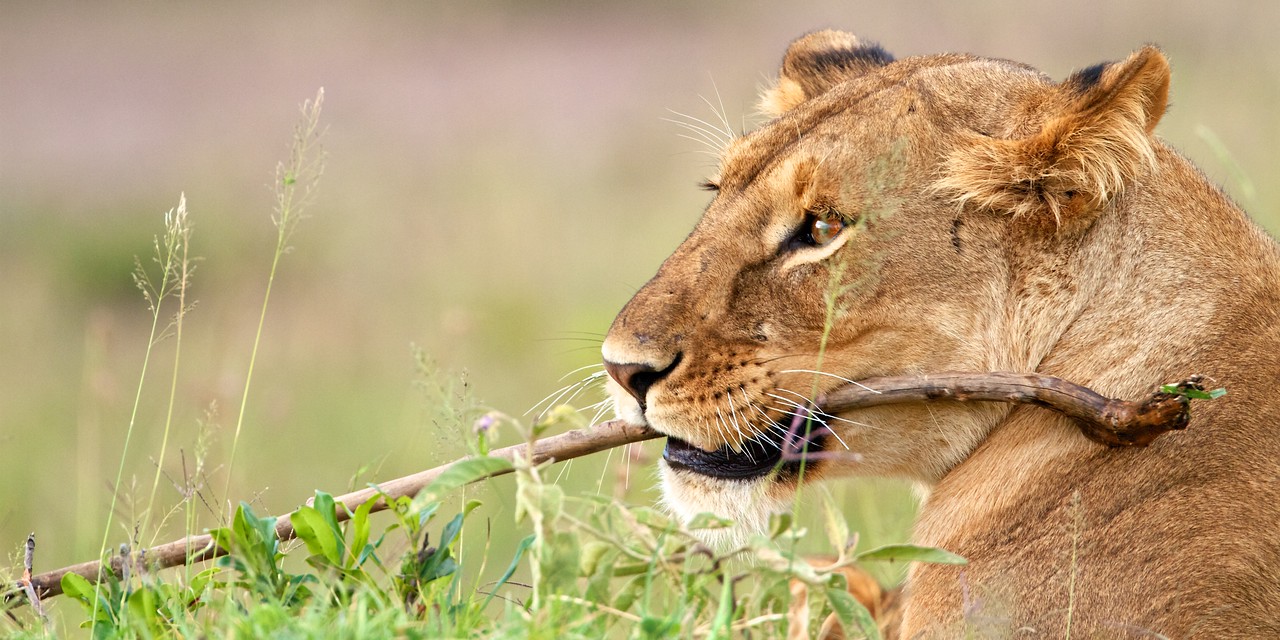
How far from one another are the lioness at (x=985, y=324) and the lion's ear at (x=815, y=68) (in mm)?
640

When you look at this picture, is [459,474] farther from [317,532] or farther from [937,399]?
[937,399]

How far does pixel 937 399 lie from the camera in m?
2.98

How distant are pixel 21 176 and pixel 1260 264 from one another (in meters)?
12.2

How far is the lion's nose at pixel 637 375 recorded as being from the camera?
9.90 feet

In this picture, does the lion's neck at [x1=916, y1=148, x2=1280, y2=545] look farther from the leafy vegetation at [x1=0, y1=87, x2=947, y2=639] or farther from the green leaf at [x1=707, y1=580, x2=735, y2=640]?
the green leaf at [x1=707, y1=580, x2=735, y2=640]

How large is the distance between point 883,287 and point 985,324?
0.23 metres

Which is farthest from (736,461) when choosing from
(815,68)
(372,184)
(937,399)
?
(372,184)

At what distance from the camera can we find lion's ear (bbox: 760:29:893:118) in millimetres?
3932

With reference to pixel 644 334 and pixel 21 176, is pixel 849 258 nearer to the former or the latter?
pixel 644 334

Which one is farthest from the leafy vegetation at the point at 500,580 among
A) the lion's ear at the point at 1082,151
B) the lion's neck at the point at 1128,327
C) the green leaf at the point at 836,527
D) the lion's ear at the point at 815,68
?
the lion's ear at the point at 815,68

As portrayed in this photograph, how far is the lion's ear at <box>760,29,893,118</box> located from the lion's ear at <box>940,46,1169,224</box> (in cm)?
86

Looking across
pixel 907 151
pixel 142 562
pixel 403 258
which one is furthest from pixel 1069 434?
pixel 403 258

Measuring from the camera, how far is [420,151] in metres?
13.9

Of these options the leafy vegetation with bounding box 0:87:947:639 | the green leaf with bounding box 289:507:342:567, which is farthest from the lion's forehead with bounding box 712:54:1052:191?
the green leaf with bounding box 289:507:342:567
